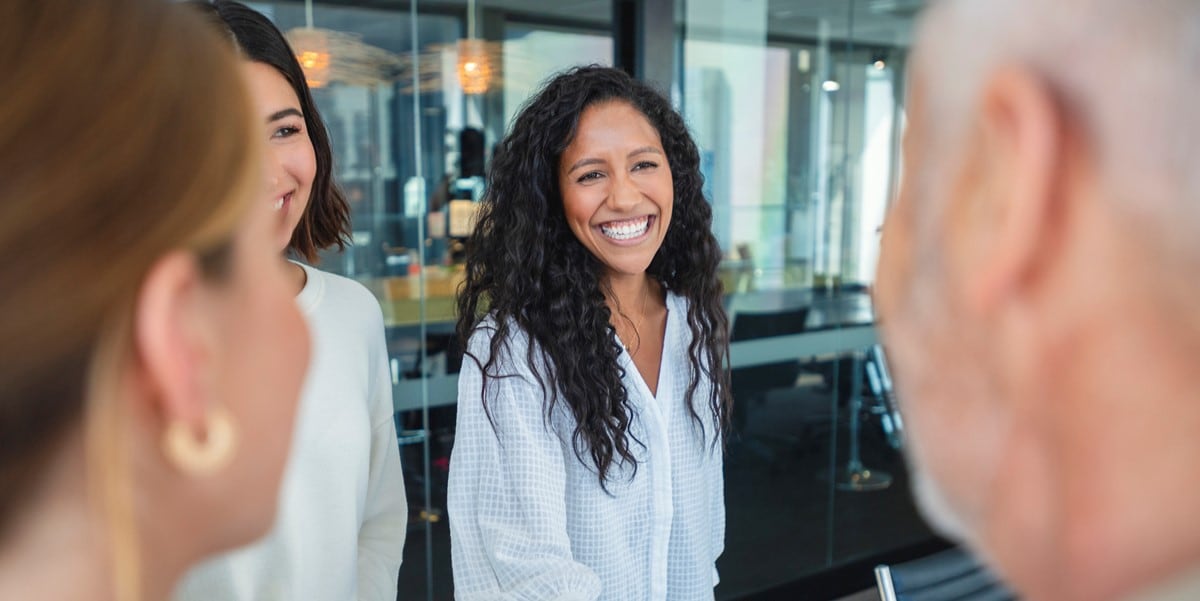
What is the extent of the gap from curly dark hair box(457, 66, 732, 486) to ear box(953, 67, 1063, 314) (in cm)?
116

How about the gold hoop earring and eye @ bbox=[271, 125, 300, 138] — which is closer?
the gold hoop earring

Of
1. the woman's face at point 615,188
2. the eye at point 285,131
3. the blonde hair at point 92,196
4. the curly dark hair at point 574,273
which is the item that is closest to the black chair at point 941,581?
the curly dark hair at point 574,273

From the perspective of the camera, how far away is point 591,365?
1661 mm

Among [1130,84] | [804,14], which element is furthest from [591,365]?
[804,14]

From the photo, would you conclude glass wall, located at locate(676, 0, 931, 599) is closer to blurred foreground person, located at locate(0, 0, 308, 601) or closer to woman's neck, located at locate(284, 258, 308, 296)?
woman's neck, located at locate(284, 258, 308, 296)

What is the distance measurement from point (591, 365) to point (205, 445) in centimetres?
114

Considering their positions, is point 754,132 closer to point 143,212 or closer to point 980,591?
point 980,591

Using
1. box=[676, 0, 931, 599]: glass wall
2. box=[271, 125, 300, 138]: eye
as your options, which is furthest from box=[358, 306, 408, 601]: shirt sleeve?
box=[676, 0, 931, 599]: glass wall

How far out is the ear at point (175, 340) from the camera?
19.8 inches

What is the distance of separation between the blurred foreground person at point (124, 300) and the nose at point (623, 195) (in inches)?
46.9

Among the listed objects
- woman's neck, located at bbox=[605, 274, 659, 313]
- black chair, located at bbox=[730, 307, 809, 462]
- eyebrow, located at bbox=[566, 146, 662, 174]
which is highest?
eyebrow, located at bbox=[566, 146, 662, 174]

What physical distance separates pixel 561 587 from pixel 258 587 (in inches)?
18.2

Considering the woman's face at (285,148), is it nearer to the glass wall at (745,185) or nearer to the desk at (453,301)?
the desk at (453,301)

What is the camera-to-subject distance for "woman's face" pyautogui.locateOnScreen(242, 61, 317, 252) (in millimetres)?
1552
